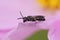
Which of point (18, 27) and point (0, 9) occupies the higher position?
point (0, 9)

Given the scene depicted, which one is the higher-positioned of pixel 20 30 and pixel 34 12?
pixel 34 12

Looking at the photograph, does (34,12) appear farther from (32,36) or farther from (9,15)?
(32,36)

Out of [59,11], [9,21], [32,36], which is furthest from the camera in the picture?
[59,11]

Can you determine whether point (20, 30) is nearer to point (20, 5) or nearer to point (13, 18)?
point (13, 18)

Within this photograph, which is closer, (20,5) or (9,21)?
(9,21)

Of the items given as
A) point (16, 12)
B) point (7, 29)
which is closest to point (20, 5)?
point (16, 12)

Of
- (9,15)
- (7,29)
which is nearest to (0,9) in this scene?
(9,15)

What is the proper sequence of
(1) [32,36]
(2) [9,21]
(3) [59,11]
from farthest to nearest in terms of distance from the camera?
(3) [59,11], (2) [9,21], (1) [32,36]

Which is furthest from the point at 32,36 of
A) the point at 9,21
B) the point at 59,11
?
the point at 59,11

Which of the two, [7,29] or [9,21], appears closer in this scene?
[7,29]
